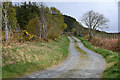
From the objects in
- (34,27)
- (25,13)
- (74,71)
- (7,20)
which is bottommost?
(74,71)

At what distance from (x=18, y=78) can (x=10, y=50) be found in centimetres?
464

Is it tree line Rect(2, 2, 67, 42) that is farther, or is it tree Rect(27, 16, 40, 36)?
tree Rect(27, 16, 40, 36)

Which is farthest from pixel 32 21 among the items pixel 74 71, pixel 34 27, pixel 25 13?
pixel 74 71

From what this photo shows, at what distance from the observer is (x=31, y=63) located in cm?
1201

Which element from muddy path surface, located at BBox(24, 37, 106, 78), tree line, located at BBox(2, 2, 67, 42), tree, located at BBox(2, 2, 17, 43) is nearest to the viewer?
muddy path surface, located at BBox(24, 37, 106, 78)

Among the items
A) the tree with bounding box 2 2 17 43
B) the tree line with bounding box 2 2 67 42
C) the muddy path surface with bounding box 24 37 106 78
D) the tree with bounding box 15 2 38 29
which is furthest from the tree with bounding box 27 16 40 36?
the muddy path surface with bounding box 24 37 106 78

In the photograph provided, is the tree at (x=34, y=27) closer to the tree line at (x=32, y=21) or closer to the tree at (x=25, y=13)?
the tree line at (x=32, y=21)

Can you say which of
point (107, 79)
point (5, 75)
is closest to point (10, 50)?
point (5, 75)

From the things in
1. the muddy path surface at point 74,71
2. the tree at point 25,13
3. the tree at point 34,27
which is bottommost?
the muddy path surface at point 74,71

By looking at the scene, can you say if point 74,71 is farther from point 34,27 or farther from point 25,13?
point 25,13

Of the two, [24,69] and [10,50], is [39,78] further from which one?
[10,50]

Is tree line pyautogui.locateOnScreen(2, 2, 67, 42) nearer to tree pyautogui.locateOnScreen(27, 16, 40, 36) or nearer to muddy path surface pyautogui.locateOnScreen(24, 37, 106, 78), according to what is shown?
tree pyautogui.locateOnScreen(27, 16, 40, 36)

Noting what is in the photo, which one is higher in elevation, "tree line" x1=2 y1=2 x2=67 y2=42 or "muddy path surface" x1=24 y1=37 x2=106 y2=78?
"tree line" x1=2 y1=2 x2=67 y2=42

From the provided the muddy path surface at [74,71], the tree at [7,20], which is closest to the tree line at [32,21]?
the tree at [7,20]
